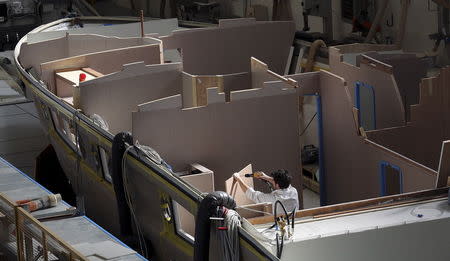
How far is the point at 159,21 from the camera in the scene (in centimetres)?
1237

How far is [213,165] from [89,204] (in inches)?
52.5

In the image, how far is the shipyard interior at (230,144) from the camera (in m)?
6.49

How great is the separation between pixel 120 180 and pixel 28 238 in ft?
3.95

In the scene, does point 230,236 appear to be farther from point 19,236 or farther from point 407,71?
point 407,71

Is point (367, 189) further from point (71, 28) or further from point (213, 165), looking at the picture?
point (71, 28)

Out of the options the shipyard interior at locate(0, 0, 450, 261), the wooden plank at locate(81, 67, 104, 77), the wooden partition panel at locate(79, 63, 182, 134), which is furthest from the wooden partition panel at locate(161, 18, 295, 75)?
the wooden partition panel at locate(79, 63, 182, 134)

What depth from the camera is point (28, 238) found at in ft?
23.1

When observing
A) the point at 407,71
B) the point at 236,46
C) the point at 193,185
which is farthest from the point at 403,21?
the point at 193,185

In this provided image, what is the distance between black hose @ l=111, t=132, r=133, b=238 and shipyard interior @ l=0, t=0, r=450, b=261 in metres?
0.01

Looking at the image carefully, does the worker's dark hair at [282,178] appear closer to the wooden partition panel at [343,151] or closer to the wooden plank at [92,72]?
the wooden partition panel at [343,151]

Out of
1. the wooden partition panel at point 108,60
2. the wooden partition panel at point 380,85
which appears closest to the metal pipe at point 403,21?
the wooden partition panel at point 380,85

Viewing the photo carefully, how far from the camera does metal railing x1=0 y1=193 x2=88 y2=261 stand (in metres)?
6.57

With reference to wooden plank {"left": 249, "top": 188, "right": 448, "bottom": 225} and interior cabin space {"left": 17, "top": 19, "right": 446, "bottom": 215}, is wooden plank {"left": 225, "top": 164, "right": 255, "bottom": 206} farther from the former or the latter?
wooden plank {"left": 249, "top": 188, "right": 448, "bottom": 225}

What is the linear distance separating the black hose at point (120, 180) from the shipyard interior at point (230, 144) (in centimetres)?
1
